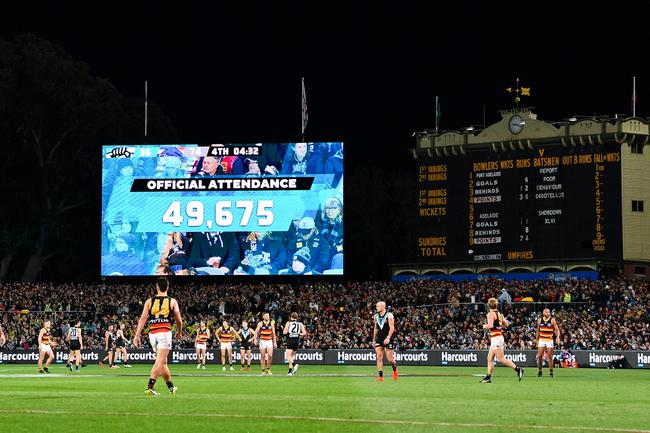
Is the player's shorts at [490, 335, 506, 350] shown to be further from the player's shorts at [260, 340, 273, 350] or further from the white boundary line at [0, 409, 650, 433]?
the white boundary line at [0, 409, 650, 433]

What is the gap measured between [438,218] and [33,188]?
3367 centimetres

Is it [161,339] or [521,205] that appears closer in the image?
[161,339]

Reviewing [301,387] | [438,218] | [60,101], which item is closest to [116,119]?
[60,101]

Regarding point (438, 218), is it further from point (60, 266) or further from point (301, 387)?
point (60, 266)

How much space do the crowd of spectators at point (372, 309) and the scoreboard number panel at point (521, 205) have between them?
2275 millimetres

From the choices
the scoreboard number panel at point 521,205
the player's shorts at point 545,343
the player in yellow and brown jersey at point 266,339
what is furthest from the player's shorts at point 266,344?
the scoreboard number panel at point 521,205

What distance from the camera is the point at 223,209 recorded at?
6156 centimetres

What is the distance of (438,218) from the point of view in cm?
5888

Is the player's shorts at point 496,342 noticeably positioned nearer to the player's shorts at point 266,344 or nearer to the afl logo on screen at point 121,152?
the player's shorts at point 266,344

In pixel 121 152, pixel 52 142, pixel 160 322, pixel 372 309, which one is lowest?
pixel 372 309

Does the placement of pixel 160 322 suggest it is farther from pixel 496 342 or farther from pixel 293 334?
pixel 293 334

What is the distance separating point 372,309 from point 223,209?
8.77m

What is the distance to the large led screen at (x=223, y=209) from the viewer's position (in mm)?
60406

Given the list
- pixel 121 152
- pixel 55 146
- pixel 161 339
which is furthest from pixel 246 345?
pixel 55 146
